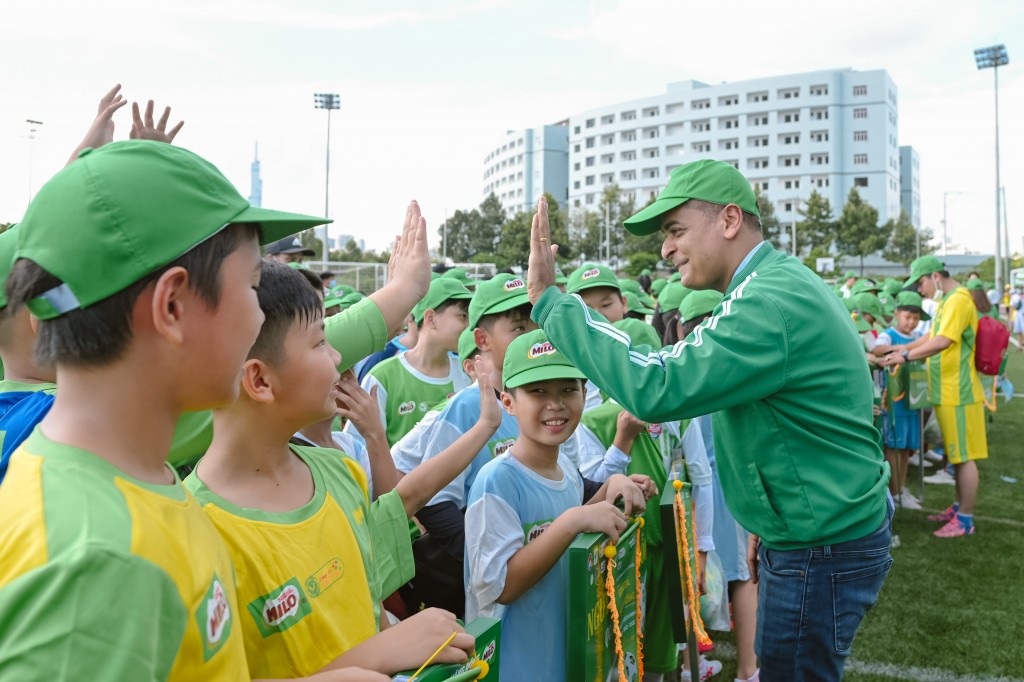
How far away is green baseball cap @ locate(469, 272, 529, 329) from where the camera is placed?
4.04m

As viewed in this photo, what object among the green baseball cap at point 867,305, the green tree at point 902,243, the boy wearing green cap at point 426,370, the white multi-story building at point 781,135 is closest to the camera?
the boy wearing green cap at point 426,370

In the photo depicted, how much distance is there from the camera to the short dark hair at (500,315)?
4.06 metres

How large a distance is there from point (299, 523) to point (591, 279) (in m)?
4.38

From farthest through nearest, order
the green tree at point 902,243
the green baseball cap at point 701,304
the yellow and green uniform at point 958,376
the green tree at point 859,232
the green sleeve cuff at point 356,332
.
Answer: the green tree at point 902,243 → the green tree at point 859,232 → the yellow and green uniform at point 958,376 → the green baseball cap at point 701,304 → the green sleeve cuff at point 356,332

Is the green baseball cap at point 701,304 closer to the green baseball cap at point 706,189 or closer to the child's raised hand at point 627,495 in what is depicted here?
the green baseball cap at point 706,189

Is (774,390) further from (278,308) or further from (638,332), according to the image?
(638,332)

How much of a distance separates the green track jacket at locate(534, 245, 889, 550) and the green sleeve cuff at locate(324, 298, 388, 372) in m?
0.71

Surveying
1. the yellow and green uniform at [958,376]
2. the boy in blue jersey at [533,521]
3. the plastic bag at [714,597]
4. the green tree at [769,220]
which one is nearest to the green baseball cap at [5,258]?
the boy in blue jersey at [533,521]

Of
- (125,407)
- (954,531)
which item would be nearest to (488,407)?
(125,407)

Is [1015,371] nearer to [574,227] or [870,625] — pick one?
[870,625]

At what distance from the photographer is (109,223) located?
1141mm

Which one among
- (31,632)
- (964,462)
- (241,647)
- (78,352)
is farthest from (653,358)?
(964,462)

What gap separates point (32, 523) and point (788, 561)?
8.43ft

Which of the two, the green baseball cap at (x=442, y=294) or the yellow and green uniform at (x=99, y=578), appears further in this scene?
the green baseball cap at (x=442, y=294)
